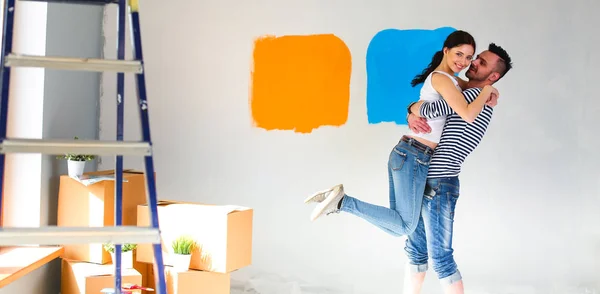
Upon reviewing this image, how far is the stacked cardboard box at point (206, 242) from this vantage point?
3125mm

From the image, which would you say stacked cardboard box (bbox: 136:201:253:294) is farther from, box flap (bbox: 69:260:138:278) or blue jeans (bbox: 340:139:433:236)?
blue jeans (bbox: 340:139:433:236)

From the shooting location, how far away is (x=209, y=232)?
315 centimetres

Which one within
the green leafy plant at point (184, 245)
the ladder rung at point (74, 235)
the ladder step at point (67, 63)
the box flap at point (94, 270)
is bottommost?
the box flap at point (94, 270)

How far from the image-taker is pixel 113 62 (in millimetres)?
1897

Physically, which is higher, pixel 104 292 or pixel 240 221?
pixel 240 221

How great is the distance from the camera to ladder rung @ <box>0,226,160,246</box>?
1733 millimetres

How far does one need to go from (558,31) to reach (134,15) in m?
2.72

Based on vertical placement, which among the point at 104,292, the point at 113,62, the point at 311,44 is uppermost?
the point at 311,44

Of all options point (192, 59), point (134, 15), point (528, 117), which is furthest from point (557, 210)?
point (134, 15)

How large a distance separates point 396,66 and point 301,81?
0.54m

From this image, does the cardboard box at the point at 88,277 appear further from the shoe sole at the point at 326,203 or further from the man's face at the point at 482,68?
the man's face at the point at 482,68

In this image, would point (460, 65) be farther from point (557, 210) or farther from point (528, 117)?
point (557, 210)

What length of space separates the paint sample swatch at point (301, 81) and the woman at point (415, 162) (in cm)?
69

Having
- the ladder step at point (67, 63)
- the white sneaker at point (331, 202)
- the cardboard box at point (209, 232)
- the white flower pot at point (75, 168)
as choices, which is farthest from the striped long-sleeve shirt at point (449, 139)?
the ladder step at point (67, 63)
